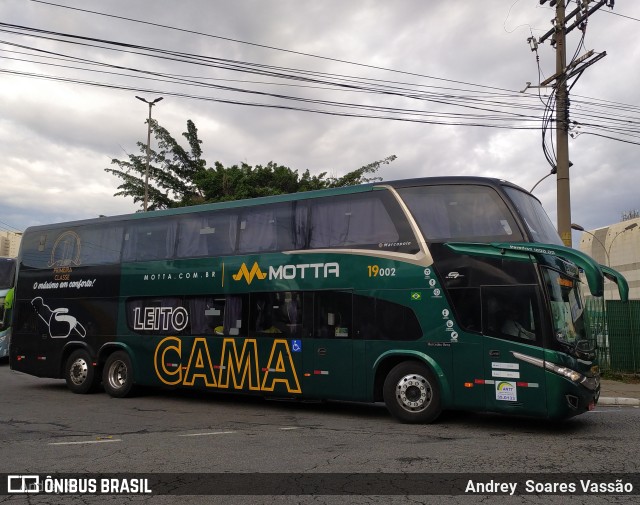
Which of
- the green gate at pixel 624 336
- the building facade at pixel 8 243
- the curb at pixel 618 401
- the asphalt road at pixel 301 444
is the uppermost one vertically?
the building facade at pixel 8 243

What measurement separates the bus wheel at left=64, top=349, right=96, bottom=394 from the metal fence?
12798 mm

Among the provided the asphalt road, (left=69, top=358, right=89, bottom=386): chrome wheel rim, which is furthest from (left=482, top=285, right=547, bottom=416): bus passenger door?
(left=69, top=358, right=89, bottom=386): chrome wheel rim

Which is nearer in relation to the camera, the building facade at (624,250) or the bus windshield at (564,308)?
the bus windshield at (564,308)

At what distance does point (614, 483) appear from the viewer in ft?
17.4

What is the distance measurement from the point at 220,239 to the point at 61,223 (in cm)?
514

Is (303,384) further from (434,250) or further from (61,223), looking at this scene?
(61,223)

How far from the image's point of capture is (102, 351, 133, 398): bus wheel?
490 inches

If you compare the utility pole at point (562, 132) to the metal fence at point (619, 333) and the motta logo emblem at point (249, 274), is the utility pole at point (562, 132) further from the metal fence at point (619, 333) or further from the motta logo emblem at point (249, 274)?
the motta logo emblem at point (249, 274)

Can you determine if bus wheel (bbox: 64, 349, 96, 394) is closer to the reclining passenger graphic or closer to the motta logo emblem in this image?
the reclining passenger graphic

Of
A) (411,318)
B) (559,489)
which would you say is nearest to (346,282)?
(411,318)

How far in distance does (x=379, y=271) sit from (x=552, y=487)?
470 centimetres

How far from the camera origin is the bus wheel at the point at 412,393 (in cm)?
879

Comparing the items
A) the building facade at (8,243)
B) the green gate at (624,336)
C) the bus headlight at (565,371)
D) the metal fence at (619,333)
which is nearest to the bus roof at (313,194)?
the bus headlight at (565,371)

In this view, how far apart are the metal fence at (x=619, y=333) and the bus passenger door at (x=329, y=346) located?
28.4 ft
